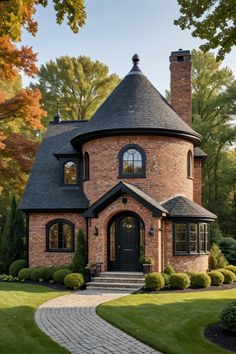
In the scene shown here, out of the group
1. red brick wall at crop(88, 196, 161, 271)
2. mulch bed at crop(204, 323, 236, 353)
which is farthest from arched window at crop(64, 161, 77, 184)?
mulch bed at crop(204, 323, 236, 353)

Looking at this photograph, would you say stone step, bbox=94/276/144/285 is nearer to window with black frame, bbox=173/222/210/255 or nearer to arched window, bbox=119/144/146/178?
window with black frame, bbox=173/222/210/255

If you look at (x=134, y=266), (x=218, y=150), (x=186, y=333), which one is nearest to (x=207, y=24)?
(x=186, y=333)

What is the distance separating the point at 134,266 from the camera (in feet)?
58.3

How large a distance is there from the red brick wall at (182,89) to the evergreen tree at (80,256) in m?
9.31

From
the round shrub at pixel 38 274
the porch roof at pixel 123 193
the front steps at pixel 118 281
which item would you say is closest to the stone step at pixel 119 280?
the front steps at pixel 118 281

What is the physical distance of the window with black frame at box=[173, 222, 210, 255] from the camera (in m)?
17.9

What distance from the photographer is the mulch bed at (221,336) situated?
28.5ft

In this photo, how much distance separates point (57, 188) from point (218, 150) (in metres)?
18.7

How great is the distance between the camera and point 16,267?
19844 mm

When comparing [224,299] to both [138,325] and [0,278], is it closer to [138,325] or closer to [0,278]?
[138,325]

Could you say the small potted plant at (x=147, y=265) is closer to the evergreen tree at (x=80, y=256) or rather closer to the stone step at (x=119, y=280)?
the stone step at (x=119, y=280)

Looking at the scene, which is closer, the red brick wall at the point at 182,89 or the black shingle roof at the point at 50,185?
the black shingle roof at the point at 50,185

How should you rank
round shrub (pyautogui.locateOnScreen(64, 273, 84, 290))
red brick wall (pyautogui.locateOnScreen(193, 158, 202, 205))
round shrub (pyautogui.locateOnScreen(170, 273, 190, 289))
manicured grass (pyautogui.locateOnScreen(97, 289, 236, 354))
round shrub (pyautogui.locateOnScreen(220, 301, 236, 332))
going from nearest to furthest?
manicured grass (pyautogui.locateOnScreen(97, 289, 236, 354)) < round shrub (pyautogui.locateOnScreen(220, 301, 236, 332)) < round shrub (pyautogui.locateOnScreen(170, 273, 190, 289)) < round shrub (pyautogui.locateOnScreen(64, 273, 84, 290)) < red brick wall (pyautogui.locateOnScreen(193, 158, 202, 205))

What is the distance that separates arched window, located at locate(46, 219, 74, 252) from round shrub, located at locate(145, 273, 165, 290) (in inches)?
203
